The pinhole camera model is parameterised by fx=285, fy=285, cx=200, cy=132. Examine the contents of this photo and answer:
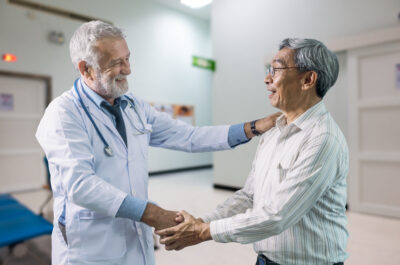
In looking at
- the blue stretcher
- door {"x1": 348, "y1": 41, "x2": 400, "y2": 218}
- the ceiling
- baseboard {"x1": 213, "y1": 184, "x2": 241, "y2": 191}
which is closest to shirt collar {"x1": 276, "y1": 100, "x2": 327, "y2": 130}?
the blue stretcher

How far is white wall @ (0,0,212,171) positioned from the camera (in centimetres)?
497

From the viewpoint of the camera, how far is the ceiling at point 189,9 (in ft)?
21.1

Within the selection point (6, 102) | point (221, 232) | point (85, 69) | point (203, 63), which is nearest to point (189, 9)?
point (203, 63)

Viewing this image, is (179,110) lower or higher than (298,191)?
higher

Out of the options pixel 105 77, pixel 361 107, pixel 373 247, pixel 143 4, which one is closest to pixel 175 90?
pixel 143 4

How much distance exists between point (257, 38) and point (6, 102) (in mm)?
4358

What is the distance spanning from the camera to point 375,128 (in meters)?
3.47

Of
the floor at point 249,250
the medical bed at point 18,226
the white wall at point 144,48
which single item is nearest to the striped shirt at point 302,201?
the floor at point 249,250

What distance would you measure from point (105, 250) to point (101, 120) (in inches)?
19.2

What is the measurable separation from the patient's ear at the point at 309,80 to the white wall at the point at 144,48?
4803 millimetres

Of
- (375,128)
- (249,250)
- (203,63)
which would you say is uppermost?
(203,63)

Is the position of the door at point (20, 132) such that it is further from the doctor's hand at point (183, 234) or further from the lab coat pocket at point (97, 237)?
the doctor's hand at point (183, 234)

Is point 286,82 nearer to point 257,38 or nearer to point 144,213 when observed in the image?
point 144,213

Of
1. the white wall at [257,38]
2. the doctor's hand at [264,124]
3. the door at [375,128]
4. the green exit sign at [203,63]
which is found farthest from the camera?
the green exit sign at [203,63]
